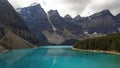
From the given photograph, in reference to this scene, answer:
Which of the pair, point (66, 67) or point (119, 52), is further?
point (119, 52)

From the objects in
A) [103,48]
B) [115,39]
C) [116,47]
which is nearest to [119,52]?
[116,47]

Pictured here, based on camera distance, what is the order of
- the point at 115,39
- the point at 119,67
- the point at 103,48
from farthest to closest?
the point at 103,48 < the point at 115,39 < the point at 119,67

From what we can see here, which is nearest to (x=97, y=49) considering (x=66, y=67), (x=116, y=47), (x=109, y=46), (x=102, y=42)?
(x=102, y=42)

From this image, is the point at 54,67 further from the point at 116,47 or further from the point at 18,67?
the point at 116,47

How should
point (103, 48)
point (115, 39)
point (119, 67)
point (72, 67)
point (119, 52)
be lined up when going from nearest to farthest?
point (119, 67), point (72, 67), point (119, 52), point (115, 39), point (103, 48)

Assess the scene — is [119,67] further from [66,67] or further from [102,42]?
[102,42]

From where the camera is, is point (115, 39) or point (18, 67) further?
point (115, 39)

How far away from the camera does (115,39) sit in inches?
6668

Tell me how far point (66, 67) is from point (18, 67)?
15.4 meters

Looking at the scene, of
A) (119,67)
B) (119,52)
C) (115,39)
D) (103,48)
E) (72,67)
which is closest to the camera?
(119,67)

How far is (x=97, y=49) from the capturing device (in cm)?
19550

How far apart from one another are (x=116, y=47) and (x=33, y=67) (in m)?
94.9

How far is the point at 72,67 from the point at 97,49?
119953 millimetres

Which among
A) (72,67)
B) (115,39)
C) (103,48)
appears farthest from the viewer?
(103,48)
